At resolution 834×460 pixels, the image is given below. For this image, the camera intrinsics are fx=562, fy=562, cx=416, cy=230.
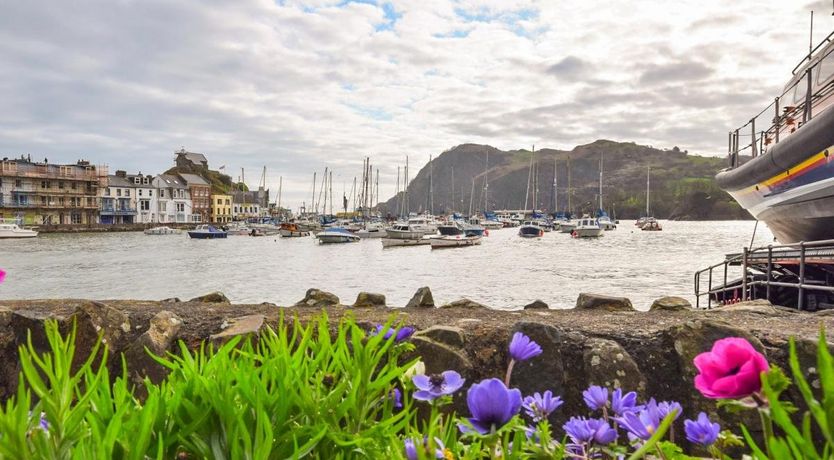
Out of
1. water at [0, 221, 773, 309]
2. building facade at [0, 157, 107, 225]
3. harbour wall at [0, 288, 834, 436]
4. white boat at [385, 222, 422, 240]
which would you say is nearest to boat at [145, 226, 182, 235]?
building facade at [0, 157, 107, 225]

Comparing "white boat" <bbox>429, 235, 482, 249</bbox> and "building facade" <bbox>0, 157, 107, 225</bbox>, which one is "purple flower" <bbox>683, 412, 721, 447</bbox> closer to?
"white boat" <bbox>429, 235, 482, 249</bbox>

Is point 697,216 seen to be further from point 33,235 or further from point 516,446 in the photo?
point 516,446

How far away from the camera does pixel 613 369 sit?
11.5ft

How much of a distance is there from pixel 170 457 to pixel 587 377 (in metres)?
2.86

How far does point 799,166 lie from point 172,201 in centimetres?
12567

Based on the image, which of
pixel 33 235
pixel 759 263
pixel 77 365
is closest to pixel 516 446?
pixel 77 365

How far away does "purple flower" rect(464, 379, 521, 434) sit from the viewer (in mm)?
1022

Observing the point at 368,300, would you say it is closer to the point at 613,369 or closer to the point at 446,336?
the point at 446,336

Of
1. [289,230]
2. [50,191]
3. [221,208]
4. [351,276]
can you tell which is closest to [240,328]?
[351,276]

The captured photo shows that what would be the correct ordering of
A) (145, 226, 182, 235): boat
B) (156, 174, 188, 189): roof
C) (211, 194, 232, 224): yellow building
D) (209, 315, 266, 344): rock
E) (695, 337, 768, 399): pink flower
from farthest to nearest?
(211, 194, 232, 224): yellow building
(156, 174, 188, 189): roof
(145, 226, 182, 235): boat
(209, 315, 266, 344): rock
(695, 337, 768, 399): pink flower

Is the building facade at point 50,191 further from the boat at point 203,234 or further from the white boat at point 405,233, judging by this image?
the white boat at point 405,233

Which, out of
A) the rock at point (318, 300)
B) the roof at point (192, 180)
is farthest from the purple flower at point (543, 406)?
the roof at point (192, 180)

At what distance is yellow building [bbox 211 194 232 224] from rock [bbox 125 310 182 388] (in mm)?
139270

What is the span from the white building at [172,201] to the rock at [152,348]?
124 meters
